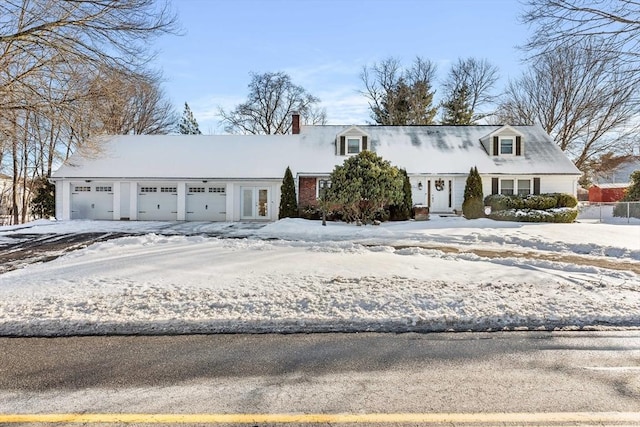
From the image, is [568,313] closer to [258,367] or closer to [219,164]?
[258,367]

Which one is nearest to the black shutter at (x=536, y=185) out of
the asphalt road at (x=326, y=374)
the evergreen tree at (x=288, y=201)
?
the evergreen tree at (x=288, y=201)

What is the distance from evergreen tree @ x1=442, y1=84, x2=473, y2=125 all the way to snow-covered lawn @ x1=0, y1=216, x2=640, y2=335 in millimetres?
32476

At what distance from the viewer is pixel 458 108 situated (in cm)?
4219

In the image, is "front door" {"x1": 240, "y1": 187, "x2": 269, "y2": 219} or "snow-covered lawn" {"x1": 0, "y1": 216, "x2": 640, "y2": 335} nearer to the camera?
"snow-covered lawn" {"x1": 0, "y1": 216, "x2": 640, "y2": 335}

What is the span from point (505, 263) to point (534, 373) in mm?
5897

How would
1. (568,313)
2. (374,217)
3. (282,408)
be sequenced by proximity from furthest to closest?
(374,217), (568,313), (282,408)

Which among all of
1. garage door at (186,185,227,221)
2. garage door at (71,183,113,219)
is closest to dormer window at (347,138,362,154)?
garage door at (186,185,227,221)

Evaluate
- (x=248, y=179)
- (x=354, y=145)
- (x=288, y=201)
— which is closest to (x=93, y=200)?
(x=248, y=179)

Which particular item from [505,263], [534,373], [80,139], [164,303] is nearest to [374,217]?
[505,263]

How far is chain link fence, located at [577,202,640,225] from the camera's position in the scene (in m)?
23.9

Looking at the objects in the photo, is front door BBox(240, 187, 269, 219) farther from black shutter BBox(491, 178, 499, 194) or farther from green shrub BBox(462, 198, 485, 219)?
black shutter BBox(491, 178, 499, 194)

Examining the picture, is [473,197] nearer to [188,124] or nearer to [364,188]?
[364,188]

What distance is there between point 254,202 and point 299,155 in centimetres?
415

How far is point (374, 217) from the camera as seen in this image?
64.0 ft
